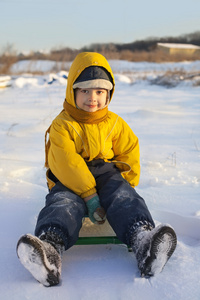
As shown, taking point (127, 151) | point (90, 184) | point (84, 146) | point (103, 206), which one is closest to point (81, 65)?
point (84, 146)

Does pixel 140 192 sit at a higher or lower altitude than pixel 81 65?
lower

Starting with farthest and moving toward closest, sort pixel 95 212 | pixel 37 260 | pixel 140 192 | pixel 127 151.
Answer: pixel 140 192, pixel 127 151, pixel 95 212, pixel 37 260

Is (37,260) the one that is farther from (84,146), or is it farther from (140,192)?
(140,192)

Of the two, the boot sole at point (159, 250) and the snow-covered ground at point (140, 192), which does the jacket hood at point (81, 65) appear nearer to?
the snow-covered ground at point (140, 192)

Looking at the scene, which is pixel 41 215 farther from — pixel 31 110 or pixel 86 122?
pixel 31 110

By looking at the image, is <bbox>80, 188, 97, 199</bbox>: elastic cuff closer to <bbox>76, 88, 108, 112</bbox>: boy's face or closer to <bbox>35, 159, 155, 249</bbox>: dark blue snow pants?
<bbox>35, 159, 155, 249</bbox>: dark blue snow pants

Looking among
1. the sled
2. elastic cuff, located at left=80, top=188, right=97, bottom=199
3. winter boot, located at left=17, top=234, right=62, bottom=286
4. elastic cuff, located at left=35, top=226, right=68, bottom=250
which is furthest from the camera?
elastic cuff, located at left=80, top=188, right=97, bottom=199

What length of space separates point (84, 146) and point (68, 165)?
18 cm

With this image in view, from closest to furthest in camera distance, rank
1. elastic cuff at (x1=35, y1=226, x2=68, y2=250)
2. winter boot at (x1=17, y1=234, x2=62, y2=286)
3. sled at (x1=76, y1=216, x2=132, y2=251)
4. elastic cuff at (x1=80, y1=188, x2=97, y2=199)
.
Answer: winter boot at (x1=17, y1=234, x2=62, y2=286) → elastic cuff at (x1=35, y1=226, x2=68, y2=250) → sled at (x1=76, y1=216, x2=132, y2=251) → elastic cuff at (x1=80, y1=188, x2=97, y2=199)

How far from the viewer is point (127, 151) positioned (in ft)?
6.40

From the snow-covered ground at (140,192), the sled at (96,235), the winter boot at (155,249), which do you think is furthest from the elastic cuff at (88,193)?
the winter boot at (155,249)

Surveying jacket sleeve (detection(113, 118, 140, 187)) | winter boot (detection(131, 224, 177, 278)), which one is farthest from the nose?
winter boot (detection(131, 224, 177, 278))

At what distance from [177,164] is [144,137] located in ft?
3.60

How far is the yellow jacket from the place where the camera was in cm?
168
